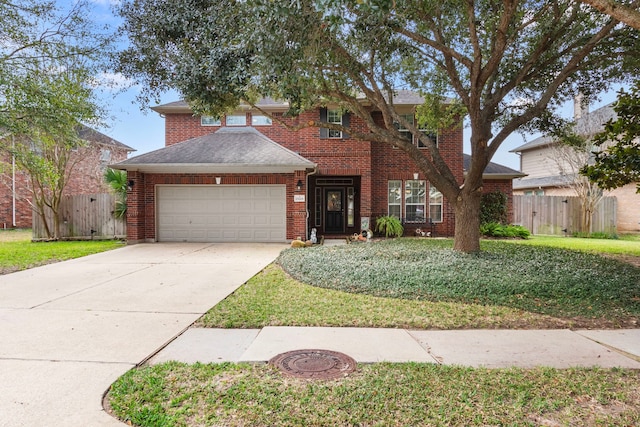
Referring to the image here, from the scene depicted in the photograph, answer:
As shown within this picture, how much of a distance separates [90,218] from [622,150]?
57.0ft

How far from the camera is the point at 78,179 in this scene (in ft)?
70.5

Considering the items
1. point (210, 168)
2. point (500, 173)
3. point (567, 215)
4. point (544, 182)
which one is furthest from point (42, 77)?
point (544, 182)

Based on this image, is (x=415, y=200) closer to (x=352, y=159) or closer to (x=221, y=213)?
(x=352, y=159)

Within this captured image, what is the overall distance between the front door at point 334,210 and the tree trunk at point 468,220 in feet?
23.3

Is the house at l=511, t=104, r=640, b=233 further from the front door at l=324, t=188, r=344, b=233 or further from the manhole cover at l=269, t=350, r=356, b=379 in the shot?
the manhole cover at l=269, t=350, r=356, b=379

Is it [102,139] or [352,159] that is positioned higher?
[102,139]

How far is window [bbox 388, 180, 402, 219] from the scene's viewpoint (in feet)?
51.1

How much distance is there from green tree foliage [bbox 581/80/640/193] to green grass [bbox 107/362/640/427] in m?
5.28

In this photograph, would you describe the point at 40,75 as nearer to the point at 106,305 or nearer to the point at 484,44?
the point at 106,305

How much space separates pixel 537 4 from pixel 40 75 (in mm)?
11845

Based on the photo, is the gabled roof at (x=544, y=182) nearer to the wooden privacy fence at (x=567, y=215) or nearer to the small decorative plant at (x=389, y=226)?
the wooden privacy fence at (x=567, y=215)

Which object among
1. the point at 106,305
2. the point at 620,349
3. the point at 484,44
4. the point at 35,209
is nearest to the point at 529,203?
the point at 484,44

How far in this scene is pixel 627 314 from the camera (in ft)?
17.9

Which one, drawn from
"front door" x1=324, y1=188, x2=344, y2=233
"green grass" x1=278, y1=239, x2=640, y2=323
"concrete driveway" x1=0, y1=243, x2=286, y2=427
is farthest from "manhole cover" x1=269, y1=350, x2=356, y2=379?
"front door" x1=324, y1=188, x2=344, y2=233
